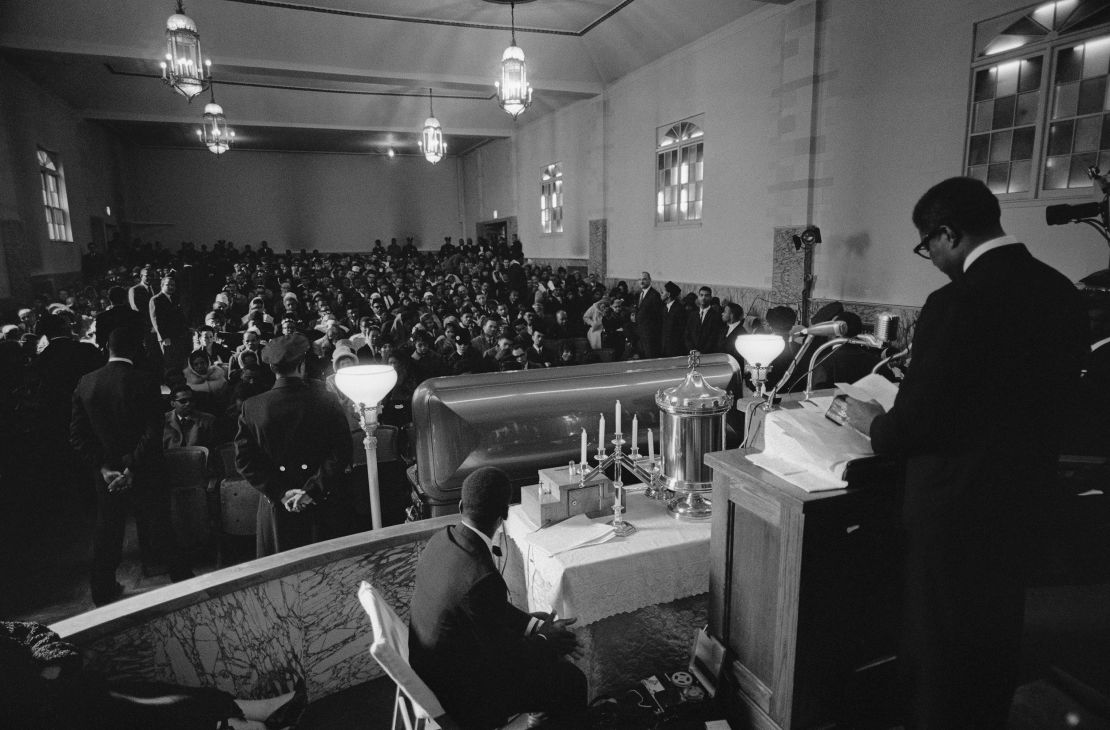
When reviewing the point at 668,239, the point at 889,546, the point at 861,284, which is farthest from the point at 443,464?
the point at 668,239

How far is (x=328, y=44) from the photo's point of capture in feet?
38.4

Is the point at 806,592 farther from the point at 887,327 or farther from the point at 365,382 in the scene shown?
the point at 365,382

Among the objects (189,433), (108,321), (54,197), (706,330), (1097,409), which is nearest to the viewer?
(1097,409)

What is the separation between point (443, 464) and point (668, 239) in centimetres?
987

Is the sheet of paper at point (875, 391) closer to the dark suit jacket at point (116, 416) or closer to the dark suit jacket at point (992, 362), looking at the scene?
the dark suit jacket at point (992, 362)

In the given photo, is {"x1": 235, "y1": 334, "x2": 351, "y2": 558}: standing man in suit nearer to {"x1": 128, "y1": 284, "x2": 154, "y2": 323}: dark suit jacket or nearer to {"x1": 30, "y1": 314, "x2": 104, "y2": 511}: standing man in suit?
{"x1": 30, "y1": 314, "x2": 104, "y2": 511}: standing man in suit

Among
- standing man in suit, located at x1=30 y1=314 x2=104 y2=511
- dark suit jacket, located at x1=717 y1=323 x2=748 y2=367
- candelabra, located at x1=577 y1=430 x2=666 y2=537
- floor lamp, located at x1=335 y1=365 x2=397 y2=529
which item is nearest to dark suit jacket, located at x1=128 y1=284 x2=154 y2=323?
standing man in suit, located at x1=30 y1=314 x2=104 y2=511

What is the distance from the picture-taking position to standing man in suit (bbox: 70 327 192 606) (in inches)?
154

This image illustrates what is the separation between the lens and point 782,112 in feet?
29.9

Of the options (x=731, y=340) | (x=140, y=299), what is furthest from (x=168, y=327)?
(x=731, y=340)

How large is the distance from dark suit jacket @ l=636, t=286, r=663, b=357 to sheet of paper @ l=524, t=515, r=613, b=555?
20.6 ft

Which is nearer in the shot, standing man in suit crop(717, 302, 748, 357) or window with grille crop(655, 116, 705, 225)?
standing man in suit crop(717, 302, 748, 357)

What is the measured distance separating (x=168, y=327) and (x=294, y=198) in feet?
56.9

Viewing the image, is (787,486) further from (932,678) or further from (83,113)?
(83,113)
